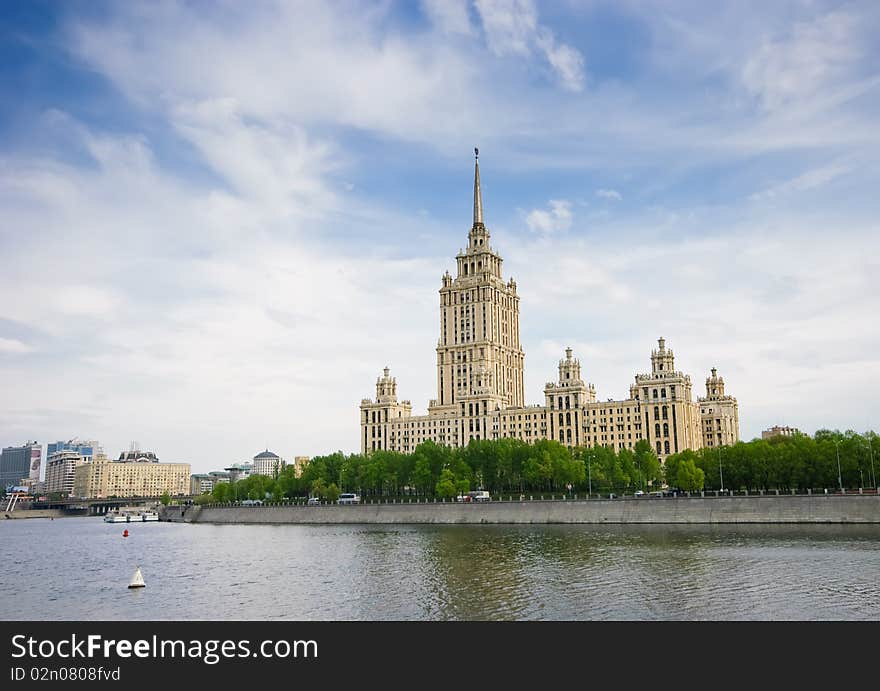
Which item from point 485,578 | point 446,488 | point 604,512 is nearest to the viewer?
point 485,578

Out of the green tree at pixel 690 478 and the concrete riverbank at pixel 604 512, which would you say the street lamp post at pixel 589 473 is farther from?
the concrete riverbank at pixel 604 512

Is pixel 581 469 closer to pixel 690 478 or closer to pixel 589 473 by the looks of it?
pixel 589 473

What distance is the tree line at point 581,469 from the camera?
406 feet

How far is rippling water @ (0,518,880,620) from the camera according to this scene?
50.8 metres

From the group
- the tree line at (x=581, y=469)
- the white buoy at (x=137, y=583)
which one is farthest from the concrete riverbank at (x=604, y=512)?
the white buoy at (x=137, y=583)

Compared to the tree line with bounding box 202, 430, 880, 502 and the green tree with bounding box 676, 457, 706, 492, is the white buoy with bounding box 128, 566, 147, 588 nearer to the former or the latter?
the tree line with bounding box 202, 430, 880, 502

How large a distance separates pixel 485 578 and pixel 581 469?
91.5 m

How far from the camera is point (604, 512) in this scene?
124 meters

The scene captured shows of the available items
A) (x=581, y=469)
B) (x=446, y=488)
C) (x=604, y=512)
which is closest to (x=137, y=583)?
(x=604, y=512)

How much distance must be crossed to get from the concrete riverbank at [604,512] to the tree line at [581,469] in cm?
1214
